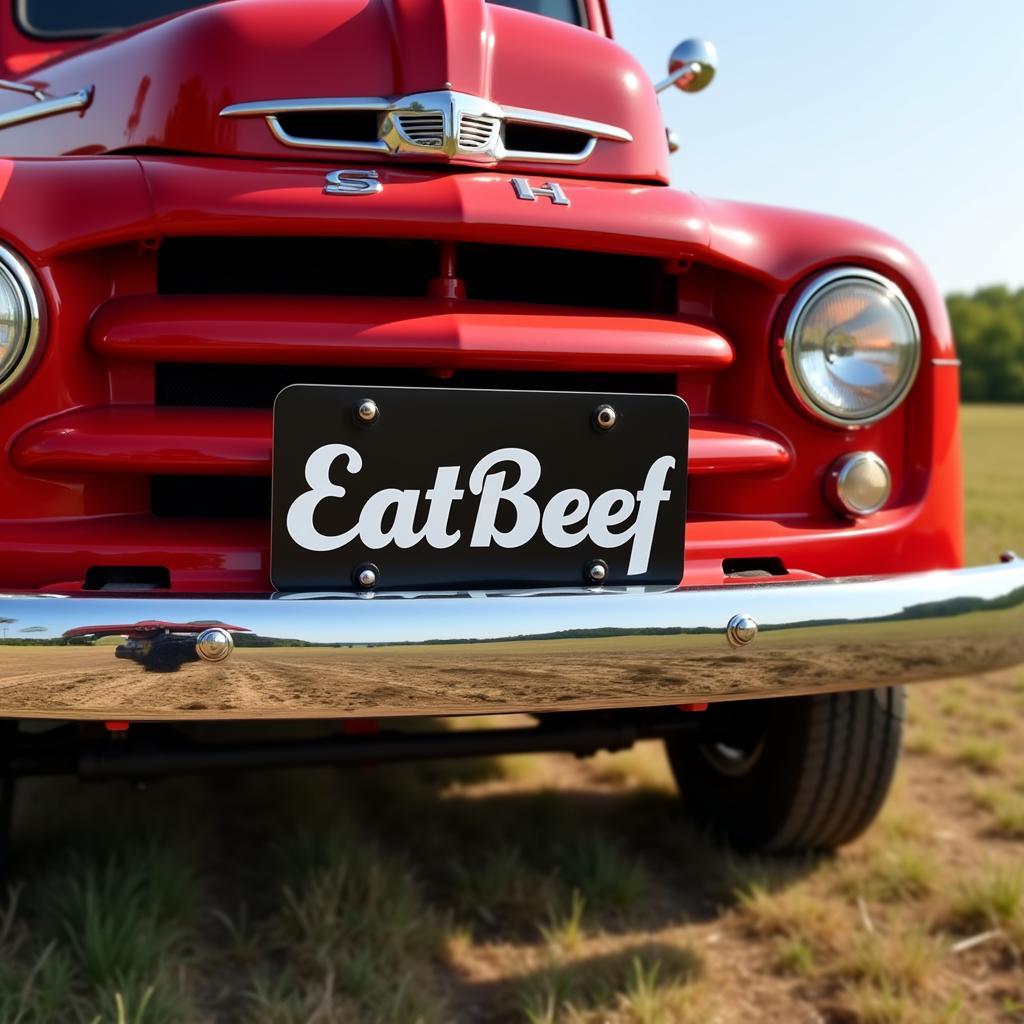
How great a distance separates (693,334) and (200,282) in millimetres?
792

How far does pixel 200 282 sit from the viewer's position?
5.50 feet

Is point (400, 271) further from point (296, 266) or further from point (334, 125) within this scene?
point (334, 125)

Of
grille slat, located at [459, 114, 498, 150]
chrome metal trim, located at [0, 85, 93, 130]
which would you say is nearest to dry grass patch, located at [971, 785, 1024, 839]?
grille slat, located at [459, 114, 498, 150]

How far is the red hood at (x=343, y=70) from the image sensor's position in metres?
1.79

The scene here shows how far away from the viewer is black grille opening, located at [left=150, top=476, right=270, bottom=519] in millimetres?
1626

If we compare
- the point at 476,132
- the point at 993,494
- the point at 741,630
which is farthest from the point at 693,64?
the point at 993,494

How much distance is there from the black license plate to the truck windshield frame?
1441 mm

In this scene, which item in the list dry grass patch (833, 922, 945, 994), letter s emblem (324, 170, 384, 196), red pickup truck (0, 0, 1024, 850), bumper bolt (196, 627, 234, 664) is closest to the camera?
bumper bolt (196, 627, 234, 664)

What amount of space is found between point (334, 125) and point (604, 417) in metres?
0.75

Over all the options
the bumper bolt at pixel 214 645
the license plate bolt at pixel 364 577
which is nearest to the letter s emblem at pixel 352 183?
the license plate bolt at pixel 364 577

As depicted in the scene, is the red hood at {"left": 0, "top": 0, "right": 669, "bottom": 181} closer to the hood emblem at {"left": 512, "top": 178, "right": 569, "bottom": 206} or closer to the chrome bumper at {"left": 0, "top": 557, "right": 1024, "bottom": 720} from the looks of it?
the hood emblem at {"left": 512, "top": 178, "right": 569, "bottom": 206}

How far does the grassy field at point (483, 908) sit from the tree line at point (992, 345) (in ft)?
185

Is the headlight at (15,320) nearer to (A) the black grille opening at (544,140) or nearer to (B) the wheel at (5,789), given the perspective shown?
(B) the wheel at (5,789)

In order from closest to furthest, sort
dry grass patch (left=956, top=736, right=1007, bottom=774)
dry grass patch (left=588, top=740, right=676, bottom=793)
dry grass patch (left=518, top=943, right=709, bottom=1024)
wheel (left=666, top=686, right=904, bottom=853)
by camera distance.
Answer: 1. dry grass patch (left=518, top=943, right=709, bottom=1024)
2. wheel (left=666, top=686, right=904, bottom=853)
3. dry grass patch (left=588, top=740, right=676, bottom=793)
4. dry grass patch (left=956, top=736, right=1007, bottom=774)
